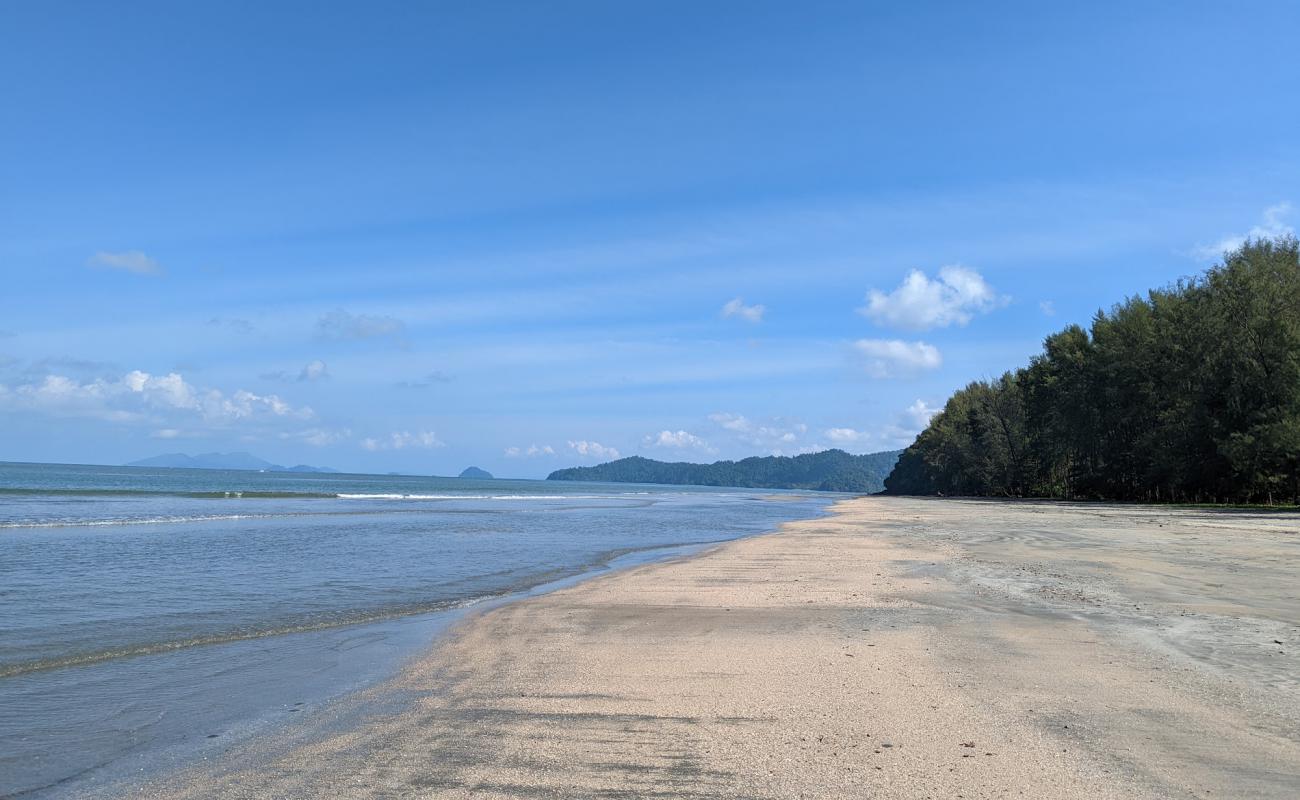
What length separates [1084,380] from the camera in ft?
228

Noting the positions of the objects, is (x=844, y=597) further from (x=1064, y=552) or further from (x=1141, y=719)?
(x=1064, y=552)

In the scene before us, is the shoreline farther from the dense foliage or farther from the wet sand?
the dense foliage

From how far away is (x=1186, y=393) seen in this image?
177 ft

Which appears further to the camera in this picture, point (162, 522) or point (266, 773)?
point (162, 522)

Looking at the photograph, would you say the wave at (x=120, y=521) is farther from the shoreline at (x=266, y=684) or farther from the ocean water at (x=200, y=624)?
the shoreline at (x=266, y=684)

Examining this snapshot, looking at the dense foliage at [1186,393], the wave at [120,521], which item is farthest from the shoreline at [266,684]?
the dense foliage at [1186,393]

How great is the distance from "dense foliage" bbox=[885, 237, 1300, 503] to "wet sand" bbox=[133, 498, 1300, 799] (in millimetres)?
41459

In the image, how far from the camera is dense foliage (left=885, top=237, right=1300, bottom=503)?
46062 mm

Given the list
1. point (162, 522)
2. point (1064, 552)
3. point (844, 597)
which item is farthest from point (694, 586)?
point (162, 522)

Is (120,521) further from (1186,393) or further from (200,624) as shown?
(1186,393)

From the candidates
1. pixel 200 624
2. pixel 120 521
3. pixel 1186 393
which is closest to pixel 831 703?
pixel 200 624

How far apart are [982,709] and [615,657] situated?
4151mm

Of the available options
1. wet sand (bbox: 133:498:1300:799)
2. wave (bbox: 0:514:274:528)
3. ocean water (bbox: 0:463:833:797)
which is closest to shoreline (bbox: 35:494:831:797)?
ocean water (bbox: 0:463:833:797)

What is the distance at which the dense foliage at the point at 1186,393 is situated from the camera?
46.1m
